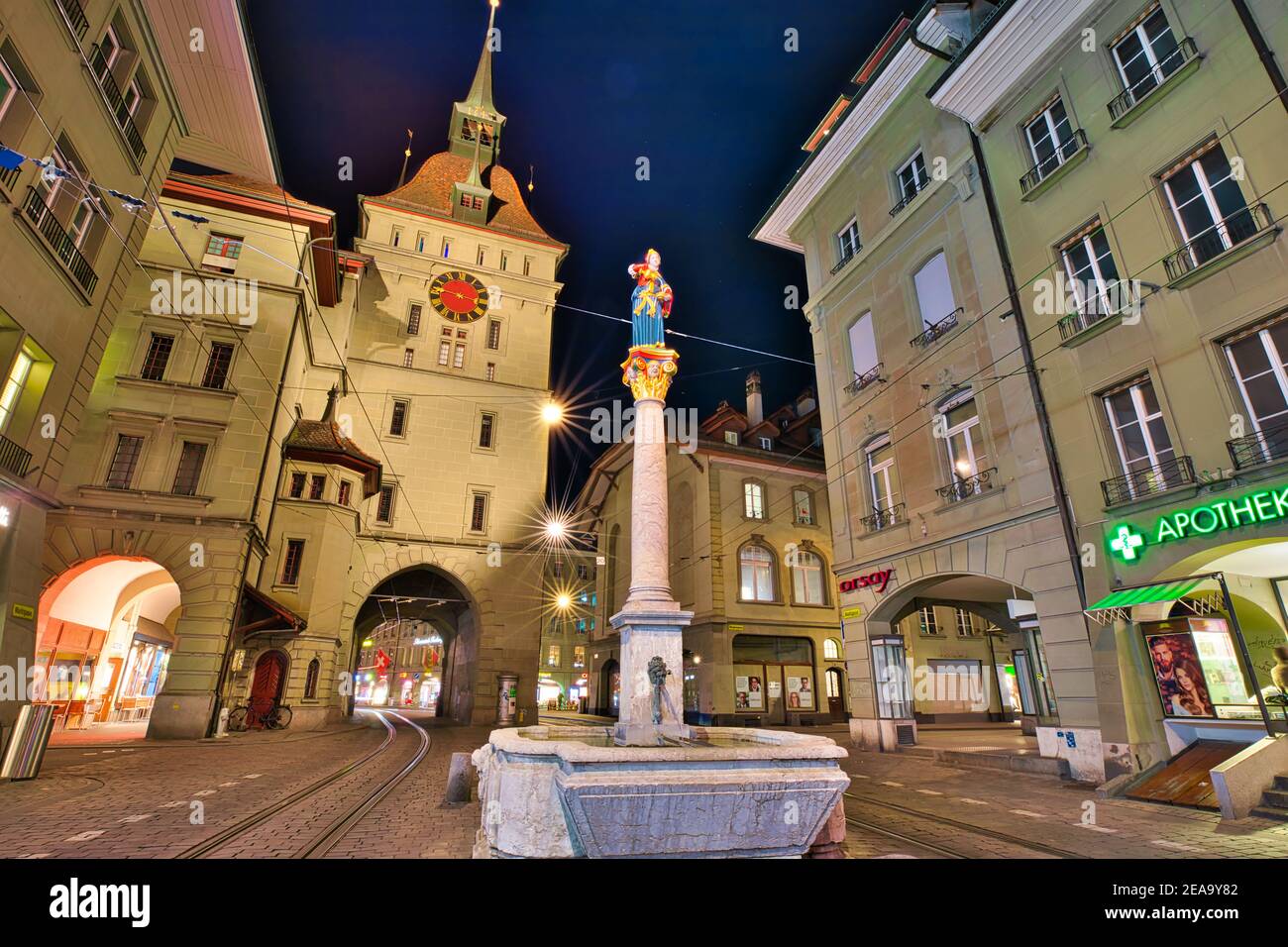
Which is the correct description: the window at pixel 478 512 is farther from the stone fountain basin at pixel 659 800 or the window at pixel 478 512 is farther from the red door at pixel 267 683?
the stone fountain basin at pixel 659 800

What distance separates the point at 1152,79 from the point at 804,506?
20207mm

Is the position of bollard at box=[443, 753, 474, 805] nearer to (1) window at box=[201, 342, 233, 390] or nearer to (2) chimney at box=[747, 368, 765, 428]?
(1) window at box=[201, 342, 233, 390]

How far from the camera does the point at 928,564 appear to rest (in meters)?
15.6

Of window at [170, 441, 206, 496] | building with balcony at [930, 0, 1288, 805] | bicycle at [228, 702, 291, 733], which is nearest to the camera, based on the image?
building with balcony at [930, 0, 1288, 805]

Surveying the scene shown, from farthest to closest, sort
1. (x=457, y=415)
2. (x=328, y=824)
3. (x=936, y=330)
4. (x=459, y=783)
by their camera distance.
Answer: (x=457, y=415)
(x=936, y=330)
(x=459, y=783)
(x=328, y=824)

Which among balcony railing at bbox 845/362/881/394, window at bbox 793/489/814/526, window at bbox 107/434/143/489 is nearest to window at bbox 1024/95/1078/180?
balcony railing at bbox 845/362/881/394

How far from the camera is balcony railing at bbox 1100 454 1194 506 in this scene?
10180mm

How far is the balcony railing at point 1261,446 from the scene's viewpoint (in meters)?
9.07

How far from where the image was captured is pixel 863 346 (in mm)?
19391

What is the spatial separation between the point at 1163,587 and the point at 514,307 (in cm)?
3023

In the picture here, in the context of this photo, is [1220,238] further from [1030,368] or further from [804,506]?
[804,506]

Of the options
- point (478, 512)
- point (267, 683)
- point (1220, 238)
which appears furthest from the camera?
point (478, 512)

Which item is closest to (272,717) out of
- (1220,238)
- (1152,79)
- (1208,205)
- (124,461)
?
(124,461)
